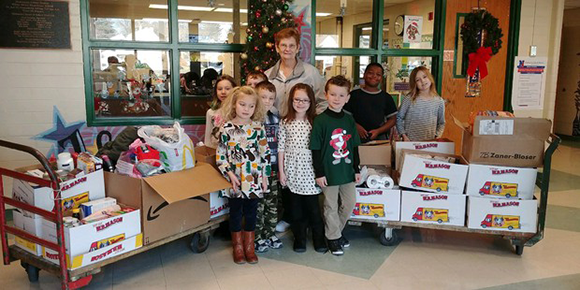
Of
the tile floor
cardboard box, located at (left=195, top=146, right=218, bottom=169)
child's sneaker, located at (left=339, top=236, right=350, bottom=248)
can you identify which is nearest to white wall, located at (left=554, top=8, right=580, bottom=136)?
the tile floor

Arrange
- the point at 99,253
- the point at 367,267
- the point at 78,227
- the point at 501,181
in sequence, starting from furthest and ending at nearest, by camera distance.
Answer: the point at 501,181 < the point at 367,267 < the point at 99,253 < the point at 78,227

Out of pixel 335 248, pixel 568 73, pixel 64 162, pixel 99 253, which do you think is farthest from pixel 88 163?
pixel 568 73

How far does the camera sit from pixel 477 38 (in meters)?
6.05

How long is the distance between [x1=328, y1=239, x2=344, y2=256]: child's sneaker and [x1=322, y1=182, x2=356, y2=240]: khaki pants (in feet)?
0.11

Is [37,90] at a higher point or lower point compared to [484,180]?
higher

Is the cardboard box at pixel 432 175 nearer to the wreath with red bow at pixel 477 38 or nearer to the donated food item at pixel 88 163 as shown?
the donated food item at pixel 88 163

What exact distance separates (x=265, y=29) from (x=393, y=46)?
269 cm

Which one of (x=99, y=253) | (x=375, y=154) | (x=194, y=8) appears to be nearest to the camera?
(x=99, y=253)

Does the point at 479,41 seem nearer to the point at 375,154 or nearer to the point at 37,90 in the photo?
the point at 375,154

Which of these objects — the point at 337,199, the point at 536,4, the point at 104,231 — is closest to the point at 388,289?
the point at 337,199

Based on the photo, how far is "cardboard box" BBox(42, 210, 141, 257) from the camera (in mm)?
2742

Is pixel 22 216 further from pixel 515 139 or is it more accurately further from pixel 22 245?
pixel 515 139

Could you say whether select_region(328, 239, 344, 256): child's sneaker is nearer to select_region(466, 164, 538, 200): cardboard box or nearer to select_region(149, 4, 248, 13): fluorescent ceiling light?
select_region(466, 164, 538, 200): cardboard box

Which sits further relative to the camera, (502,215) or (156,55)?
(156,55)
